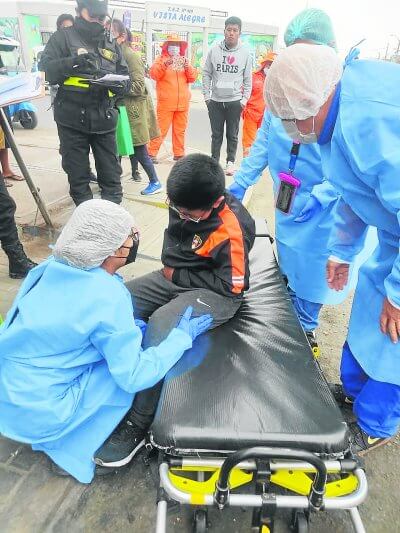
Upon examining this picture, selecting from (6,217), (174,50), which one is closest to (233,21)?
(174,50)

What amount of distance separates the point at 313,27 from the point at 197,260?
4.17ft

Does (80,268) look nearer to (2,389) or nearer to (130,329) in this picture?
(130,329)

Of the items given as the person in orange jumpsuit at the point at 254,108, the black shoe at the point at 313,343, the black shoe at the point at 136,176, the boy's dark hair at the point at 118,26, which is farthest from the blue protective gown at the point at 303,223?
the person in orange jumpsuit at the point at 254,108

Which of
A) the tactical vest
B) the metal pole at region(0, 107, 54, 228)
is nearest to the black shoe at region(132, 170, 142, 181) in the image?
the metal pole at region(0, 107, 54, 228)

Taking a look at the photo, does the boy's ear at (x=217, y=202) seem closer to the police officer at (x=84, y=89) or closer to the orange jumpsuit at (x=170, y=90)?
the police officer at (x=84, y=89)

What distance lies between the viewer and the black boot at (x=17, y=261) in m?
2.69

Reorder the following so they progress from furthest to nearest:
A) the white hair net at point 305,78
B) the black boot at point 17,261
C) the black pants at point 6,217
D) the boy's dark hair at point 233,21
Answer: the boy's dark hair at point 233,21 → the black boot at point 17,261 → the black pants at point 6,217 → the white hair net at point 305,78

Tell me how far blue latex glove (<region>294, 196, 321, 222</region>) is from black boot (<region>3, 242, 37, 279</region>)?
5.97ft

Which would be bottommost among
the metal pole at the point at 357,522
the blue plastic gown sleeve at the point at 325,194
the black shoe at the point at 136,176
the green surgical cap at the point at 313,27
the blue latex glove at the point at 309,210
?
the black shoe at the point at 136,176

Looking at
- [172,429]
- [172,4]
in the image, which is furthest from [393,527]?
[172,4]

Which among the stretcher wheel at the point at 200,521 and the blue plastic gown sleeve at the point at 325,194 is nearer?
the stretcher wheel at the point at 200,521

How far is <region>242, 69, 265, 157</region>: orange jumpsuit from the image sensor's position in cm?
556

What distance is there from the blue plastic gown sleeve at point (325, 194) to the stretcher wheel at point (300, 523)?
1.38 metres

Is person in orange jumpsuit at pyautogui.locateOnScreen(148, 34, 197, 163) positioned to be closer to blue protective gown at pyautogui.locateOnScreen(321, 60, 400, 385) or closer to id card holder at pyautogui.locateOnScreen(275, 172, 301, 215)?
id card holder at pyautogui.locateOnScreen(275, 172, 301, 215)
